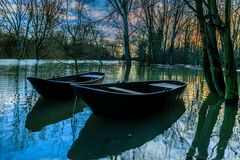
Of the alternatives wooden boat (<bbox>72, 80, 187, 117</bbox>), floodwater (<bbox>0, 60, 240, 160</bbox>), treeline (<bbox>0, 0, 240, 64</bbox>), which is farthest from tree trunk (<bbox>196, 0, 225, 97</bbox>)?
treeline (<bbox>0, 0, 240, 64</bbox>)

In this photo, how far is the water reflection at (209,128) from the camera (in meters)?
5.40

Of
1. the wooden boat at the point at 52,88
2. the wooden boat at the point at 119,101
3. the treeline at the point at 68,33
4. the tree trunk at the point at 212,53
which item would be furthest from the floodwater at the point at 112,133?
the treeline at the point at 68,33

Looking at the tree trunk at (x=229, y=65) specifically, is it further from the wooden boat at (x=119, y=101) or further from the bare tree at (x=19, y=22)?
the bare tree at (x=19, y=22)

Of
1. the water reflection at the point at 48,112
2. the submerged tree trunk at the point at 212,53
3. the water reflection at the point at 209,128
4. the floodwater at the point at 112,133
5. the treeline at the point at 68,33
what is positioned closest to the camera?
the floodwater at the point at 112,133

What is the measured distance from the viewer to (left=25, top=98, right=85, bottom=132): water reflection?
23.5 feet

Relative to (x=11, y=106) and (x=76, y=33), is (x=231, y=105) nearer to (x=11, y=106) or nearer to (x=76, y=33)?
(x=11, y=106)

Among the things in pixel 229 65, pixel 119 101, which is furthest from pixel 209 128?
pixel 229 65

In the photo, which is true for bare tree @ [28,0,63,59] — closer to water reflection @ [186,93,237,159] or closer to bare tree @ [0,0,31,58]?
bare tree @ [0,0,31,58]

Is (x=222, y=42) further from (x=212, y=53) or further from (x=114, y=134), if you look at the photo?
(x=114, y=134)

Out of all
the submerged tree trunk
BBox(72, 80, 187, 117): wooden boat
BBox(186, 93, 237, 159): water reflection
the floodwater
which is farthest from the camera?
the submerged tree trunk

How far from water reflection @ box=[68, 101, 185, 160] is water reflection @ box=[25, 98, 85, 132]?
36.8 inches

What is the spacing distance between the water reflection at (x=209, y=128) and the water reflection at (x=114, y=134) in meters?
0.82

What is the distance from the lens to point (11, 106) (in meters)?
8.75

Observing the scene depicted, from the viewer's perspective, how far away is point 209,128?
23.9ft
